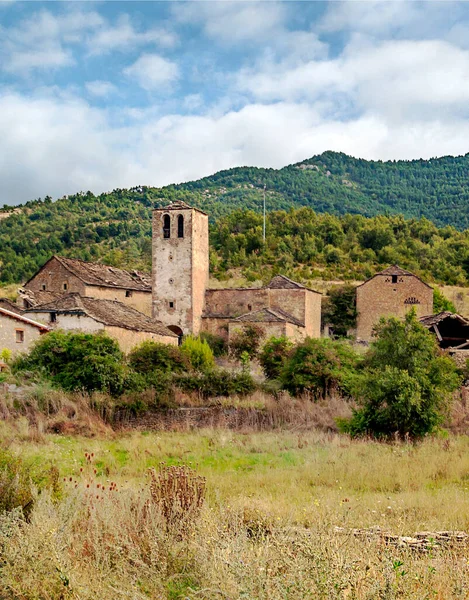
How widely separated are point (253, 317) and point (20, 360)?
16316mm

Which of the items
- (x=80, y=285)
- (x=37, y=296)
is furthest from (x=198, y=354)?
(x=37, y=296)

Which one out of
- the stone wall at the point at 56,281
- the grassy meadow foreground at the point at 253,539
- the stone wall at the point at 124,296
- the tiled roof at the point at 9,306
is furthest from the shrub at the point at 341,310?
the grassy meadow foreground at the point at 253,539

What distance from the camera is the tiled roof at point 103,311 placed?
3478 centimetres

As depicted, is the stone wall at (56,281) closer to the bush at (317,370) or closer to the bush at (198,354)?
the bush at (198,354)

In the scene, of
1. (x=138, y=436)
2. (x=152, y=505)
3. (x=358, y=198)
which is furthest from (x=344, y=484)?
(x=358, y=198)

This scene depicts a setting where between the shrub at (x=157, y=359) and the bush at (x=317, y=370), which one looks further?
the shrub at (x=157, y=359)

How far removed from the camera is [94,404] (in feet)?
69.0

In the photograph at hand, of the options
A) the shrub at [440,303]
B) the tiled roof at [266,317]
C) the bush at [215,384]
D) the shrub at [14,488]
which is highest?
the shrub at [440,303]

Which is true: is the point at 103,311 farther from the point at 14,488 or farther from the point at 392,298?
the point at 14,488

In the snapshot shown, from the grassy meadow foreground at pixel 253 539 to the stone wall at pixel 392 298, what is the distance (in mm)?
32200

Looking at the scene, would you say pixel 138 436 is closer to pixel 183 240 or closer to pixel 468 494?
pixel 468 494

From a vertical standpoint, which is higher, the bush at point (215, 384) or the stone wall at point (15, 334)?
the stone wall at point (15, 334)

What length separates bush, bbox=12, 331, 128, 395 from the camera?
2367 centimetres

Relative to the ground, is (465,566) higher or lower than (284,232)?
lower
